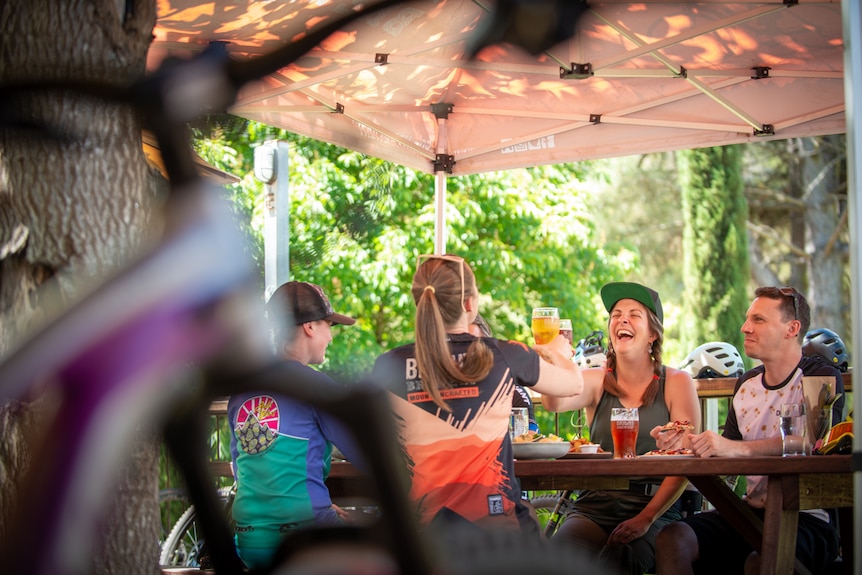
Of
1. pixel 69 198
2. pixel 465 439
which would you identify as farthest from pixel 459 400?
pixel 69 198

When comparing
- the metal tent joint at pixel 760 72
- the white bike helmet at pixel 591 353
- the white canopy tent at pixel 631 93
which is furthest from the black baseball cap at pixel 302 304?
the metal tent joint at pixel 760 72

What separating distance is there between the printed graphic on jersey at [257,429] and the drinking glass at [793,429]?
1536 millimetres

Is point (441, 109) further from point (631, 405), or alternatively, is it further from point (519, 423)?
point (519, 423)

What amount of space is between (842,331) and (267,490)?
1763 centimetres

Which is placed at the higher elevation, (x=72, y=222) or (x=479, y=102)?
(x=479, y=102)

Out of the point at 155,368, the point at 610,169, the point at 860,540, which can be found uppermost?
the point at 610,169

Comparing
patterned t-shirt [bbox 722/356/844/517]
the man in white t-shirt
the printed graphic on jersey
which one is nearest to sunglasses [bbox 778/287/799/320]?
the man in white t-shirt

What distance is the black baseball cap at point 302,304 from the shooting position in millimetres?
814

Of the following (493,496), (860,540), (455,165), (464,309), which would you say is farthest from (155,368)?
(455,165)

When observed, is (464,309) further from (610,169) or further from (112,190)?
(610,169)

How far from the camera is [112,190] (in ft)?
3.80

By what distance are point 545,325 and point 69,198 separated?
203cm

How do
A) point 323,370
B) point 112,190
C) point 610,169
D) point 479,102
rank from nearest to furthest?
point 323,370 < point 112,190 < point 479,102 < point 610,169

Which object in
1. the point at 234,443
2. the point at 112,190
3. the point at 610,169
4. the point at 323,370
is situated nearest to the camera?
the point at 323,370
